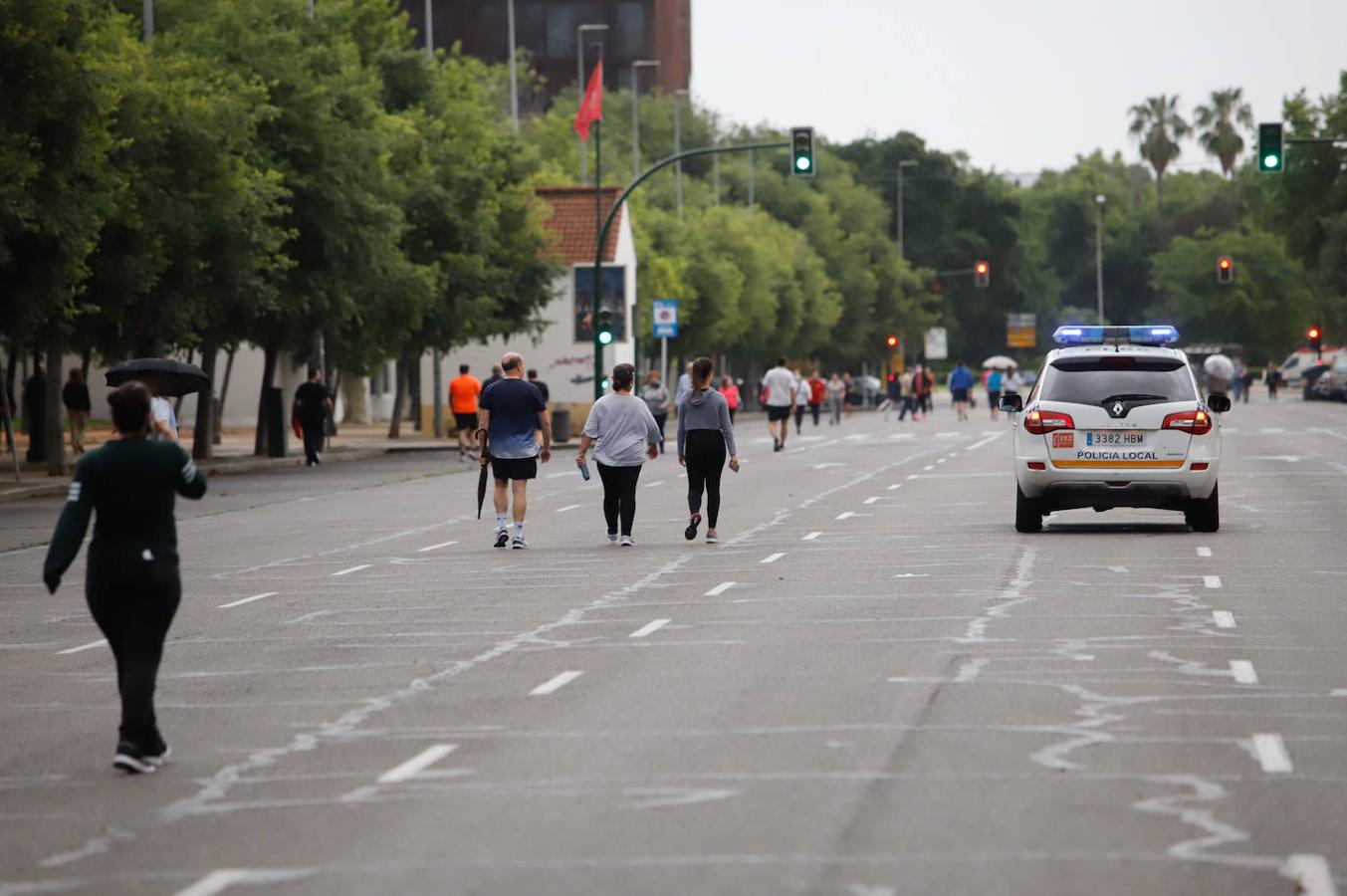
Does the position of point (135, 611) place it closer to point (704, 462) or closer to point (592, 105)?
point (704, 462)

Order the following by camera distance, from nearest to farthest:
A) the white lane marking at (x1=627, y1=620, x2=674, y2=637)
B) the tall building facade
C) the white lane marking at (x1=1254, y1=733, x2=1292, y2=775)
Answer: the white lane marking at (x1=1254, y1=733, x2=1292, y2=775)
the white lane marking at (x1=627, y1=620, x2=674, y2=637)
the tall building facade

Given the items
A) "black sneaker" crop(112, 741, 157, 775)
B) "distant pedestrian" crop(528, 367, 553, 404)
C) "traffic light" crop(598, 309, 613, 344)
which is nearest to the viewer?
"black sneaker" crop(112, 741, 157, 775)

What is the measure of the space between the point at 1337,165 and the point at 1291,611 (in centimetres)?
7697

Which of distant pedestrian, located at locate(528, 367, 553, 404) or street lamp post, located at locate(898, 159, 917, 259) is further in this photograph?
street lamp post, located at locate(898, 159, 917, 259)

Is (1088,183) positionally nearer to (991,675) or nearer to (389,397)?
(389,397)

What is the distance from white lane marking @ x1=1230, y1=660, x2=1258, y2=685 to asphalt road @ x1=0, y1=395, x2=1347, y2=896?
48 mm

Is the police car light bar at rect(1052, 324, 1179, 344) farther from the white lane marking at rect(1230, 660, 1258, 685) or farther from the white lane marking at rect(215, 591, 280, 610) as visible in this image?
the white lane marking at rect(1230, 660, 1258, 685)

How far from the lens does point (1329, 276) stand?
8744cm

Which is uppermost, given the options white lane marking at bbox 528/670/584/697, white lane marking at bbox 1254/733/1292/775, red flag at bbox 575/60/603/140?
red flag at bbox 575/60/603/140

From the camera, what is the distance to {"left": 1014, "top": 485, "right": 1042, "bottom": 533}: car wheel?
74.9ft

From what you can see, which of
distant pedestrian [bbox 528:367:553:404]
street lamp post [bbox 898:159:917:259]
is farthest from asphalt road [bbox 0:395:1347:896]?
street lamp post [bbox 898:159:917:259]

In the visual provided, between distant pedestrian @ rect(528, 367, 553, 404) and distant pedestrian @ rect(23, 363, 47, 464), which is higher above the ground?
distant pedestrian @ rect(528, 367, 553, 404)

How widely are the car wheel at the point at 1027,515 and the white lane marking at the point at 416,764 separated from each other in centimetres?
1333

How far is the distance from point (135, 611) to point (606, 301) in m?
60.0
